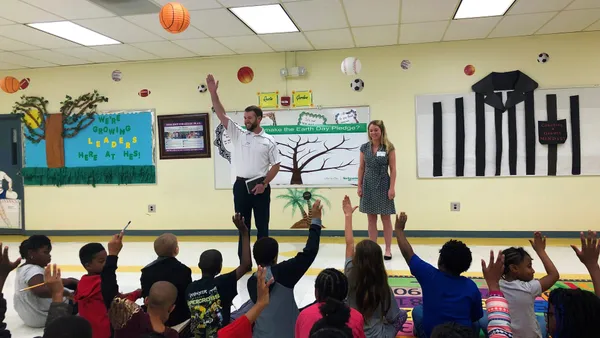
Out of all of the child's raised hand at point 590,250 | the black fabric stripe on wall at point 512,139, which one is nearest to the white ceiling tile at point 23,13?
the child's raised hand at point 590,250

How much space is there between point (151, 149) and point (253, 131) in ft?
9.46

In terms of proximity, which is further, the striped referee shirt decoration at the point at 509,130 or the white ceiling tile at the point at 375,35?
the striped referee shirt decoration at the point at 509,130

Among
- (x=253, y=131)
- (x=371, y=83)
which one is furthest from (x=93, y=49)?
(x=371, y=83)

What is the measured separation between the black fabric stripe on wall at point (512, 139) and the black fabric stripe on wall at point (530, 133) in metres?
0.13

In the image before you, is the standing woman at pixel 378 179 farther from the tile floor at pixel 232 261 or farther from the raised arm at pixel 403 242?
the raised arm at pixel 403 242

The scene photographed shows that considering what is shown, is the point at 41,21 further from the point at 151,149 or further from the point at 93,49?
the point at 151,149

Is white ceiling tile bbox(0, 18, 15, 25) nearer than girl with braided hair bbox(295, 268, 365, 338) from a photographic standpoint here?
No

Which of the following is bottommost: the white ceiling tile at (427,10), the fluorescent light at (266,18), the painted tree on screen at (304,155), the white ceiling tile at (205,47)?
the painted tree on screen at (304,155)

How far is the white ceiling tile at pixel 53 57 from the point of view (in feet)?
16.7

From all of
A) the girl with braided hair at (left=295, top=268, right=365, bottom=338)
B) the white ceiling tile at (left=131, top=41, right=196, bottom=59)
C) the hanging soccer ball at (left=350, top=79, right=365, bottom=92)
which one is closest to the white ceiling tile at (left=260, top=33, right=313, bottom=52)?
the hanging soccer ball at (left=350, top=79, right=365, bottom=92)

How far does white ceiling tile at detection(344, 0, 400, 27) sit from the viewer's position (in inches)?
145

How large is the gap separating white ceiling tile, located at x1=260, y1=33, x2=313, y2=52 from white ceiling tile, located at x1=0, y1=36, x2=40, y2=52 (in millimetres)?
2880

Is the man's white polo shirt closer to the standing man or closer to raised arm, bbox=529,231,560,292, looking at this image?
the standing man

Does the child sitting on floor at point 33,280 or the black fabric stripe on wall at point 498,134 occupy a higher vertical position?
the black fabric stripe on wall at point 498,134
